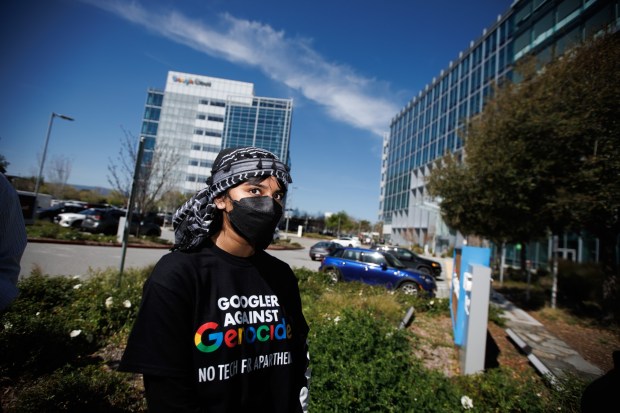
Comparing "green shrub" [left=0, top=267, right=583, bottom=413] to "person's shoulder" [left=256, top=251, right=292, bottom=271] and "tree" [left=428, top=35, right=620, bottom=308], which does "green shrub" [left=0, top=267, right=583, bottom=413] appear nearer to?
"person's shoulder" [left=256, top=251, right=292, bottom=271]

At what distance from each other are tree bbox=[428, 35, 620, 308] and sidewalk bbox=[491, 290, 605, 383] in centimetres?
313

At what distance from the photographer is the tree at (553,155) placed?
7.59 meters

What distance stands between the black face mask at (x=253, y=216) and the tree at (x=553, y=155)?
9.25 meters

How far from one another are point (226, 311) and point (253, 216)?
0.52 m

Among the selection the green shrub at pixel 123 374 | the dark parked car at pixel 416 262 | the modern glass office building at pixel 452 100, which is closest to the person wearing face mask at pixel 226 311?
the green shrub at pixel 123 374

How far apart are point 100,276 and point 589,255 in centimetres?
2661

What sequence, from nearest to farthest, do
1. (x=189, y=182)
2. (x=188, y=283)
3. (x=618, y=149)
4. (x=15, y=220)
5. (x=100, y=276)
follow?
(x=188, y=283)
(x=15, y=220)
(x=100, y=276)
(x=618, y=149)
(x=189, y=182)

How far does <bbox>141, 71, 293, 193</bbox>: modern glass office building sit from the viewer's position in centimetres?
8206

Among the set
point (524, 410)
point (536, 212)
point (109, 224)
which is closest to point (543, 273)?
point (536, 212)

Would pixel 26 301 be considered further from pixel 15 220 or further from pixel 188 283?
pixel 188 283

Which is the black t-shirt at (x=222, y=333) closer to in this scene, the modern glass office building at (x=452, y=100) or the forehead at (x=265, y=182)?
the forehead at (x=265, y=182)

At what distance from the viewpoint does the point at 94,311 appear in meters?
4.56

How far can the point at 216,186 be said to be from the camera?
68.2 inches

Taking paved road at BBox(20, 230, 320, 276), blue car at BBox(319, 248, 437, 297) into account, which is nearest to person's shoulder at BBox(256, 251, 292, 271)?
paved road at BBox(20, 230, 320, 276)
